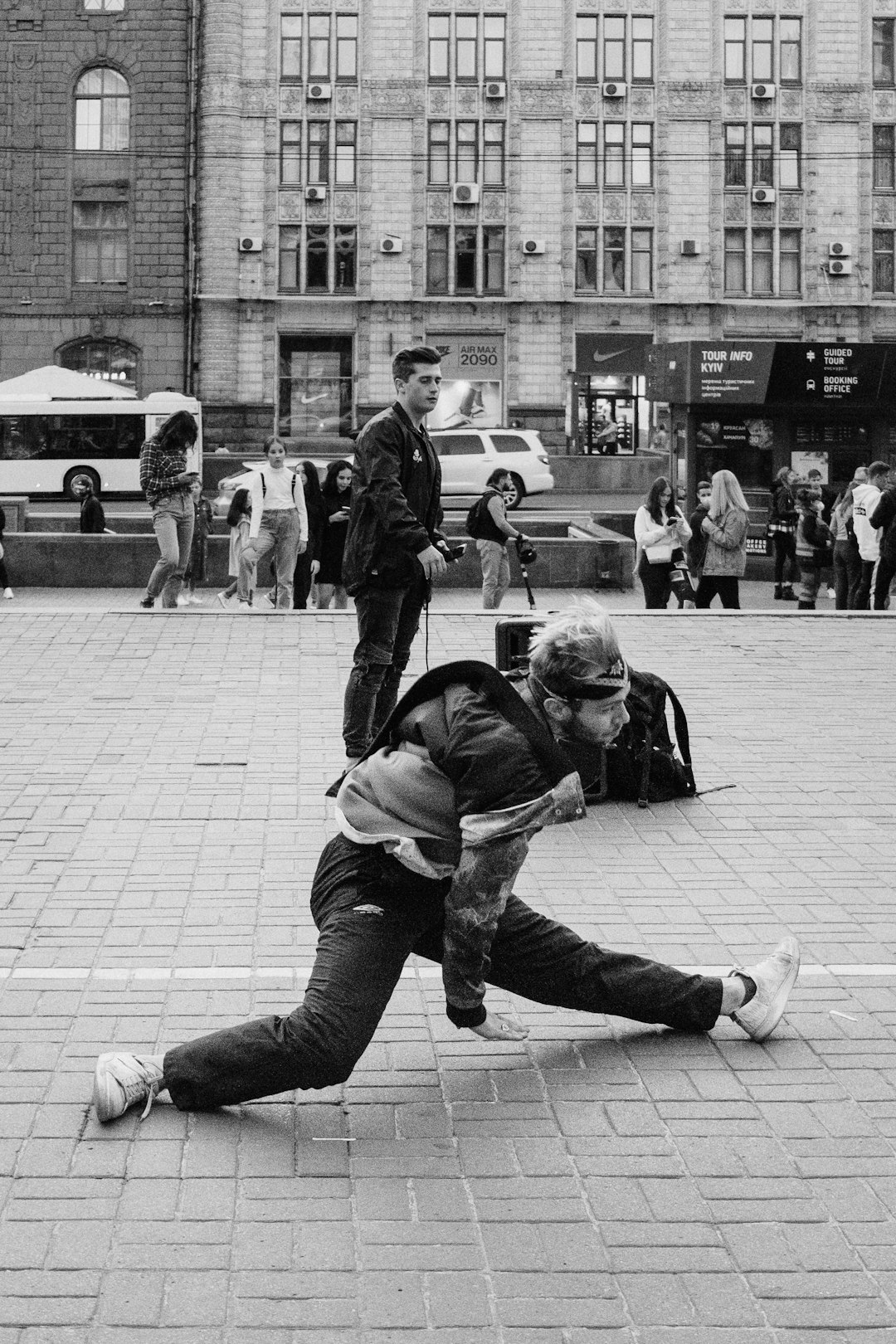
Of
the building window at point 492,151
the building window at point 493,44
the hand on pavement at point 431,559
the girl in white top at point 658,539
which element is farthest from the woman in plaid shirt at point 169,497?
the building window at point 493,44

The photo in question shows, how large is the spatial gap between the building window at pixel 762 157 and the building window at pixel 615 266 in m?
4.14

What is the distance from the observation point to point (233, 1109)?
4.48m

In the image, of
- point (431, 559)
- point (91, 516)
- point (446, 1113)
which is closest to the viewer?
point (446, 1113)

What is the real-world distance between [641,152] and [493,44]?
5.12 metres

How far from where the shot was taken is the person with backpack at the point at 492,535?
16.3 metres

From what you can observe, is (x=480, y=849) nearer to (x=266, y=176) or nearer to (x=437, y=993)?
(x=437, y=993)

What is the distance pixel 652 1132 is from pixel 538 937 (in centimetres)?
59

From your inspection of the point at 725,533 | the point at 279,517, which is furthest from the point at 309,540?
the point at 725,533

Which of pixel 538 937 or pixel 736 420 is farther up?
pixel 736 420

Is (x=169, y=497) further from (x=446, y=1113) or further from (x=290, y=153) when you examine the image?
(x=290, y=153)

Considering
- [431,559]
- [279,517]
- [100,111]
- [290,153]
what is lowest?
[431,559]

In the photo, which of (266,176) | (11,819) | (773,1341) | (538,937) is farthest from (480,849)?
(266,176)

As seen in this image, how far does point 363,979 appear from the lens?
14.2ft

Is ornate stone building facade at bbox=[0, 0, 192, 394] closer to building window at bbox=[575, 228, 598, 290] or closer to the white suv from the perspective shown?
building window at bbox=[575, 228, 598, 290]
